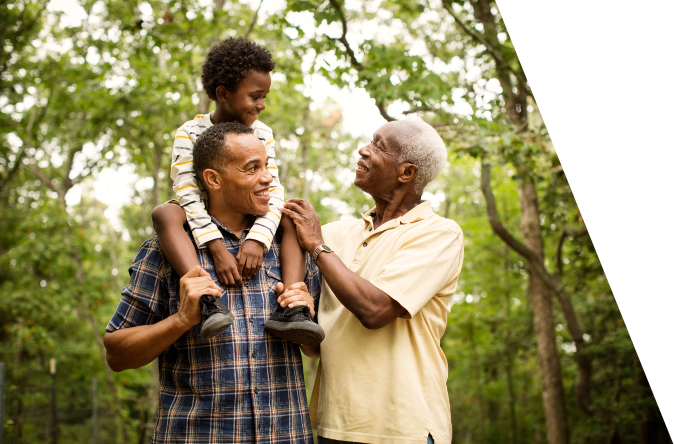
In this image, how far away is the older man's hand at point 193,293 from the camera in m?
1.82

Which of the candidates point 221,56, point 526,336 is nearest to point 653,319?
point 221,56

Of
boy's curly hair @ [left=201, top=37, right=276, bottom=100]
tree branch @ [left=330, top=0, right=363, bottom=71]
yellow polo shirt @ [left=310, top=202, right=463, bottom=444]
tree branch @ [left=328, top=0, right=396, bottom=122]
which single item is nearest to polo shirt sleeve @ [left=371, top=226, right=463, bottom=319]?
yellow polo shirt @ [left=310, top=202, right=463, bottom=444]

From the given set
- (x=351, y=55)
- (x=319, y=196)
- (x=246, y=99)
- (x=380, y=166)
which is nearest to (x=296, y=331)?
(x=380, y=166)

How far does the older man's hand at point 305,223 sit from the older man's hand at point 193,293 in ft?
1.63

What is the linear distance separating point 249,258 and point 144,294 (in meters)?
0.42

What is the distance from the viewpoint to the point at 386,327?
7.38ft

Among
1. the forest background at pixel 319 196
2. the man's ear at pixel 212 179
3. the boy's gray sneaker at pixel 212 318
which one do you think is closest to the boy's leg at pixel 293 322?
the boy's gray sneaker at pixel 212 318

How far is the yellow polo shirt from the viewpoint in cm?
210

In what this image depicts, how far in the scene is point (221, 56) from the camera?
2549 millimetres

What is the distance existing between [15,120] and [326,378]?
11.1 metres

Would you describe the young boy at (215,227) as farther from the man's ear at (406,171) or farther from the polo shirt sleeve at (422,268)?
the man's ear at (406,171)

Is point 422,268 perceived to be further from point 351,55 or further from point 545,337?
point 545,337

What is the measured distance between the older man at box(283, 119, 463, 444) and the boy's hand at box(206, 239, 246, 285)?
1.07 ft

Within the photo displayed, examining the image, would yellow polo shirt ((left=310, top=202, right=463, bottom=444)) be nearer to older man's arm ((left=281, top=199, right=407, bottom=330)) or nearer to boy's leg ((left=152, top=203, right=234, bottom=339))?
older man's arm ((left=281, top=199, right=407, bottom=330))
